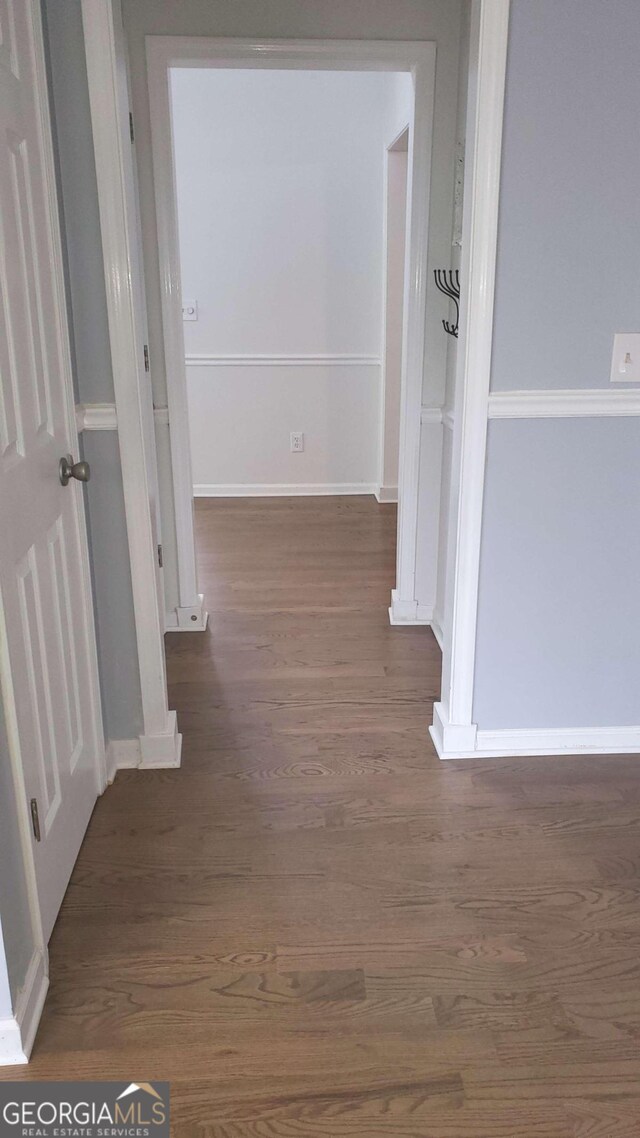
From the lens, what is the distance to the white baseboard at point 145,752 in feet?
7.94

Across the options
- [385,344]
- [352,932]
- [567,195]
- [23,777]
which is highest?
[567,195]

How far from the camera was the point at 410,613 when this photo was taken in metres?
3.43

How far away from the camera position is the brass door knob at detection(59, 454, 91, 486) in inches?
75.4

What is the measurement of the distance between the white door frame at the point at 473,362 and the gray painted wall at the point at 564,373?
0.10 ft

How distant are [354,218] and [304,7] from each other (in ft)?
6.76

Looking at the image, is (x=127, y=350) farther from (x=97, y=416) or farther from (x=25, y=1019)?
(x=25, y=1019)

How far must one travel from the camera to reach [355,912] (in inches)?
74.0

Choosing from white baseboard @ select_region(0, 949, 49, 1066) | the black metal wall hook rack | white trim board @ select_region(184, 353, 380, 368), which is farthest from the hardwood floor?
white trim board @ select_region(184, 353, 380, 368)

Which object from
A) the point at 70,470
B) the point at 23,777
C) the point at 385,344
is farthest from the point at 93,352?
the point at 385,344

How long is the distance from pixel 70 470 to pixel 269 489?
339cm

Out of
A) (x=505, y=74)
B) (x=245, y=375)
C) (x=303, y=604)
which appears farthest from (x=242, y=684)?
(x=245, y=375)

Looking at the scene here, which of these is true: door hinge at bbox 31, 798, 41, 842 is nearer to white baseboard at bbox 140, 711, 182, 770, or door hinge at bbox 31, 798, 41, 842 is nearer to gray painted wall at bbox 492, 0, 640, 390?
white baseboard at bbox 140, 711, 182, 770

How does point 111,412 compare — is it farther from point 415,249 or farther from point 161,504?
point 415,249

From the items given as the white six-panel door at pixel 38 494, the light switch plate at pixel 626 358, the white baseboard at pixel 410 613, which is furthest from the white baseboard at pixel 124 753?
the light switch plate at pixel 626 358
